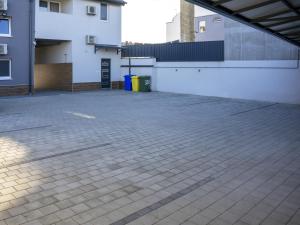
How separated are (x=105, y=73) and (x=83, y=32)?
329 cm

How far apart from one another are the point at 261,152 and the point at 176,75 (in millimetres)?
15239

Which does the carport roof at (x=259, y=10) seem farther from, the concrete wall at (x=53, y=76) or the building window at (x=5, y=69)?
the concrete wall at (x=53, y=76)

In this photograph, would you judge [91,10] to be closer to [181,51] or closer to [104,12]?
[104,12]

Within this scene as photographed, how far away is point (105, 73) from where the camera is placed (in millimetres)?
24375

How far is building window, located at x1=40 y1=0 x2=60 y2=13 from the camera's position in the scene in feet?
70.3

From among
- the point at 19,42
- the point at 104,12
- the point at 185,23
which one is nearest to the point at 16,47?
the point at 19,42

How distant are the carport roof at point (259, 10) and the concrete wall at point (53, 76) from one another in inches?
603

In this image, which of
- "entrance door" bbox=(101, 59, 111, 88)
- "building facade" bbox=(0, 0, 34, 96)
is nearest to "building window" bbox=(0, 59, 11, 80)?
"building facade" bbox=(0, 0, 34, 96)

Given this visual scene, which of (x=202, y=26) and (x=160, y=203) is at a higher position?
(x=202, y=26)

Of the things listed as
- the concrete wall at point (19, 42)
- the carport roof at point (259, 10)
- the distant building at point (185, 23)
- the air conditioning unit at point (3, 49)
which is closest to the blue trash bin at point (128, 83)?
the concrete wall at point (19, 42)

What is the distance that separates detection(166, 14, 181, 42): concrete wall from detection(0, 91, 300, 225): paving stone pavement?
35754 mm

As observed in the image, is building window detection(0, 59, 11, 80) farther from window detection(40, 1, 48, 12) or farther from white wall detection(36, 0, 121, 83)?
window detection(40, 1, 48, 12)

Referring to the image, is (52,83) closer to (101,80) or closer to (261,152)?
(101,80)

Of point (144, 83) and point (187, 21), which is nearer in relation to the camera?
point (144, 83)
